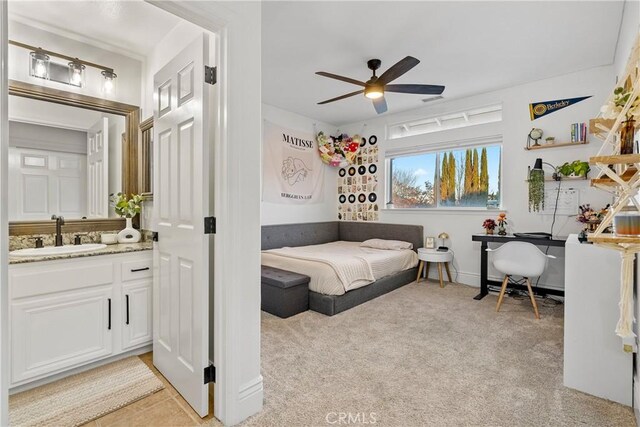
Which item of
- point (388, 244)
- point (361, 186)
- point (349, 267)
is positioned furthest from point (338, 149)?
point (349, 267)

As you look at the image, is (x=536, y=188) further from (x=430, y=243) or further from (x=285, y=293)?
(x=285, y=293)

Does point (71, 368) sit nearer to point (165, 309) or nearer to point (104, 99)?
point (165, 309)

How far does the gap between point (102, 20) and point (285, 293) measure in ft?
8.99

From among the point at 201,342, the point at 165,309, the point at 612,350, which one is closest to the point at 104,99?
the point at 165,309

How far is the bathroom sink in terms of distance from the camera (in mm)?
2008

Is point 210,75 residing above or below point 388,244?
above

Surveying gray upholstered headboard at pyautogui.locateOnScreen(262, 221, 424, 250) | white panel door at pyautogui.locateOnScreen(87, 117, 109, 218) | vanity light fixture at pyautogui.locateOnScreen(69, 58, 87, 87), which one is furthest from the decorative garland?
vanity light fixture at pyautogui.locateOnScreen(69, 58, 87, 87)

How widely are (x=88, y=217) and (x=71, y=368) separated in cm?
116

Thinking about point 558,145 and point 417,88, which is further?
point 558,145

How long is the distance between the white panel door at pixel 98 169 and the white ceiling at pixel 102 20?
66 cm

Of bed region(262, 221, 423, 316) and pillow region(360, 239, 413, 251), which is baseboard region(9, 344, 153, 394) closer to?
bed region(262, 221, 423, 316)

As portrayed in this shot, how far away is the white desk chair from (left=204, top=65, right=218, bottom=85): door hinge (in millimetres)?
3316

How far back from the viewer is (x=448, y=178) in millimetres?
4797

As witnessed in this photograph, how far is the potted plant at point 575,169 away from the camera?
11.6 ft
